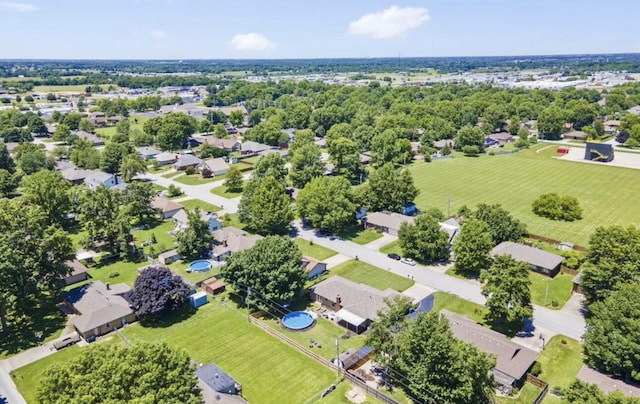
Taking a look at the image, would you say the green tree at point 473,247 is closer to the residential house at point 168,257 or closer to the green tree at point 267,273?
the green tree at point 267,273

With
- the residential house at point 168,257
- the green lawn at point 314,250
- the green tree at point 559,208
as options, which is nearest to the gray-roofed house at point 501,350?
the green lawn at point 314,250

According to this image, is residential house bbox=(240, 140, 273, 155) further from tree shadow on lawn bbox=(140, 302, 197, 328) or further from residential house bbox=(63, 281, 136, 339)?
tree shadow on lawn bbox=(140, 302, 197, 328)

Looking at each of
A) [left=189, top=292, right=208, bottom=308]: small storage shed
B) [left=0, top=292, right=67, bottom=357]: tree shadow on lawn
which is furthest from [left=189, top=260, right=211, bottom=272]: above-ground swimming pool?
[left=0, top=292, right=67, bottom=357]: tree shadow on lawn

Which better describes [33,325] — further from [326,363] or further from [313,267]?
[326,363]

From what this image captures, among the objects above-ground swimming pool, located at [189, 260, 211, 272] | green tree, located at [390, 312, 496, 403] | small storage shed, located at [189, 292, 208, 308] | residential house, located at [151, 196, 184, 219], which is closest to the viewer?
green tree, located at [390, 312, 496, 403]

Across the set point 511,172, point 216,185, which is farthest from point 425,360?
point 511,172

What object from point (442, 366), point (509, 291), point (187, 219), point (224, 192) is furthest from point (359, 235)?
point (442, 366)
